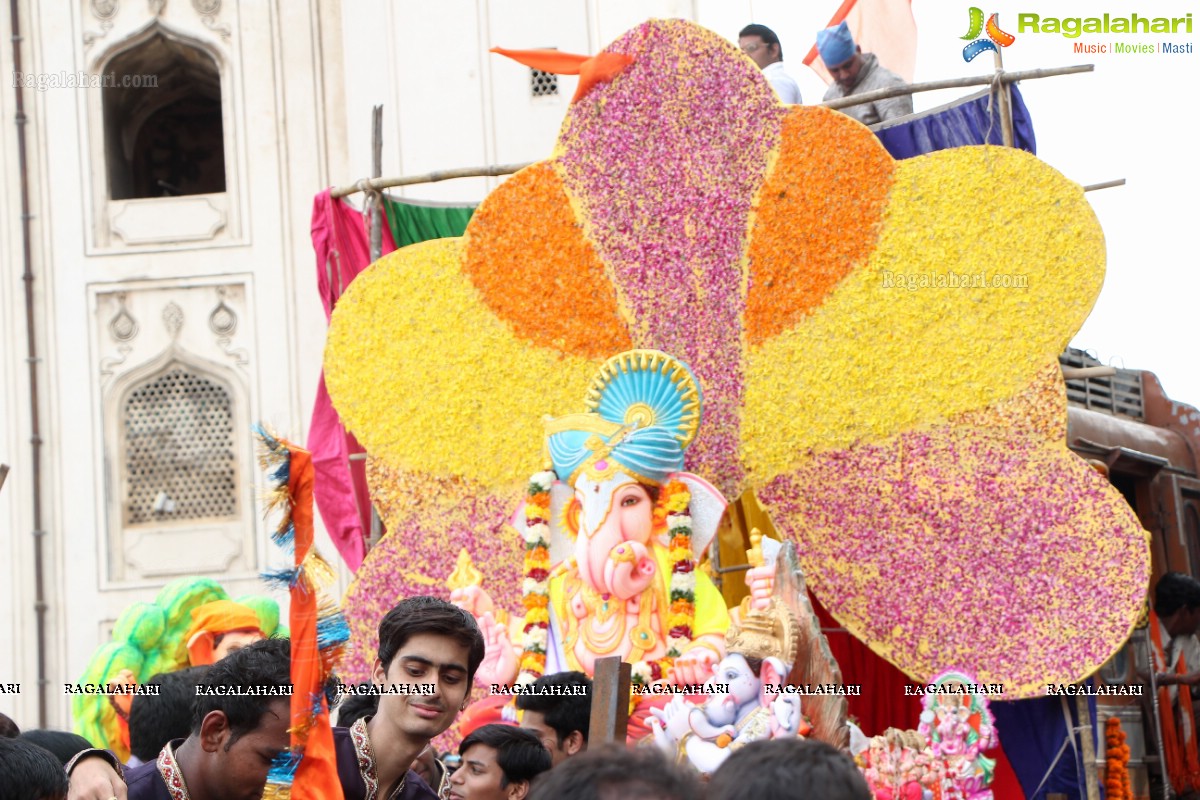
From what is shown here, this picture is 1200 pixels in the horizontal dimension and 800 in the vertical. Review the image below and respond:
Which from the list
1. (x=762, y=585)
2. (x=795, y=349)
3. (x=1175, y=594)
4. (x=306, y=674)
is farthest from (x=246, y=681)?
(x=1175, y=594)

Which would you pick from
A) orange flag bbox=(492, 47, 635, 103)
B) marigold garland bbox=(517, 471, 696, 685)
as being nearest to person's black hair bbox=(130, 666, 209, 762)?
marigold garland bbox=(517, 471, 696, 685)

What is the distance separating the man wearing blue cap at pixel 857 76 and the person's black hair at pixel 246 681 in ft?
A: 22.3

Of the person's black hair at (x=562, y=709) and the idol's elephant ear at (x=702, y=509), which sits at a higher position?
the idol's elephant ear at (x=702, y=509)

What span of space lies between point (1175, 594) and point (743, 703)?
12.8 feet

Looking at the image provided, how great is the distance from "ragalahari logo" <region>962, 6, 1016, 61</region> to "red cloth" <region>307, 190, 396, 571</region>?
3721 mm

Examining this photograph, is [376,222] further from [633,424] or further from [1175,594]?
[1175,594]

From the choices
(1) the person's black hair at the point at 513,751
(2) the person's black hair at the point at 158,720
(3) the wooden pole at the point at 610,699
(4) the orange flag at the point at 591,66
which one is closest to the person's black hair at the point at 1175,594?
(4) the orange flag at the point at 591,66

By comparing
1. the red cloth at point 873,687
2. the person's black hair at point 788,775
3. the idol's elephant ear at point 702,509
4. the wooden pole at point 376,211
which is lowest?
the red cloth at point 873,687

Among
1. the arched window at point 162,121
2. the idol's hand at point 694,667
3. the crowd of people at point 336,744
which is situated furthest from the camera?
the arched window at point 162,121

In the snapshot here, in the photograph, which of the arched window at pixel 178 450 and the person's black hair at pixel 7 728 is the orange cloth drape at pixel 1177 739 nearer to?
the person's black hair at pixel 7 728

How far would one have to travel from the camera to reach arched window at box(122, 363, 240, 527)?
15.6 meters

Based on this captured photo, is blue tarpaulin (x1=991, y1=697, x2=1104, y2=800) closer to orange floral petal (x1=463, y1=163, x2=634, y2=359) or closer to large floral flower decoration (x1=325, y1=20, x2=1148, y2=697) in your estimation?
large floral flower decoration (x1=325, y1=20, x2=1148, y2=697)

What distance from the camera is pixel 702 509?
855 cm

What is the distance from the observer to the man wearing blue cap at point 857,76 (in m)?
10.2
